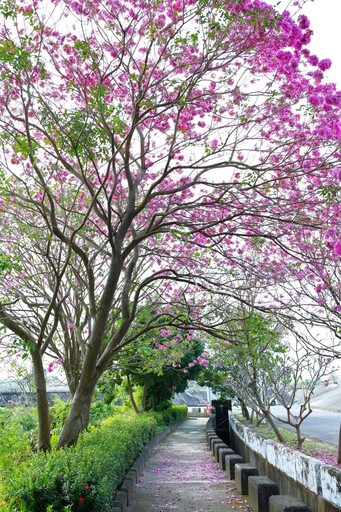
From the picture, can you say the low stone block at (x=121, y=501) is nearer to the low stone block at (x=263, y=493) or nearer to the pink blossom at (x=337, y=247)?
the low stone block at (x=263, y=493)

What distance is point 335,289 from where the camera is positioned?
7891 mm

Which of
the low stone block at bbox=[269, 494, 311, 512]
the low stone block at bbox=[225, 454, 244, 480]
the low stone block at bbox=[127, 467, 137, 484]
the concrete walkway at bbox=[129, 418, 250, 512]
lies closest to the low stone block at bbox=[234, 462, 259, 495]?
the concrete walkway at bbox=[129, 418, 250, 512]

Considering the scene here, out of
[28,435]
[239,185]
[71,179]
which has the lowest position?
[28,435]

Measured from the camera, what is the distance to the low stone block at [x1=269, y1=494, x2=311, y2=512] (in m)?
4.20

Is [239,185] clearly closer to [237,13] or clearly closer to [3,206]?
[237,13]

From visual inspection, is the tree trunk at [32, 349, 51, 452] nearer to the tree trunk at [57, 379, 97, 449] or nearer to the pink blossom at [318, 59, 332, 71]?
the tree trunk at [57, 379, 97, 449]

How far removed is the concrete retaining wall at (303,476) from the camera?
406 cm

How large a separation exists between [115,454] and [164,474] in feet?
11.9

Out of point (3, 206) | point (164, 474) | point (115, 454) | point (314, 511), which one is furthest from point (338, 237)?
point (164, 474)

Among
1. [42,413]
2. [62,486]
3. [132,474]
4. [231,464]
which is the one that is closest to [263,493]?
[62,486]

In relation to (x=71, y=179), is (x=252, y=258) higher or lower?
lower

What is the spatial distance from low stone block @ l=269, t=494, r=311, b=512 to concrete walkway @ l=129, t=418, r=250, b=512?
122 centimetres

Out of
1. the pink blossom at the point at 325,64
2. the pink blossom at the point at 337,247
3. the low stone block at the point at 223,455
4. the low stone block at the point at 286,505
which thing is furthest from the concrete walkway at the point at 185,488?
the pink blossom at the point at 325,64

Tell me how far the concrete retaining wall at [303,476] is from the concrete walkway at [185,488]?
518 mm
